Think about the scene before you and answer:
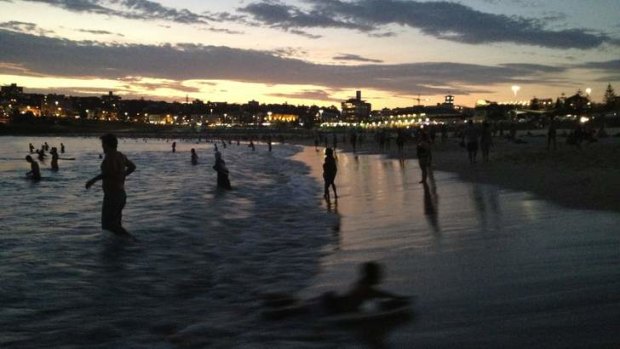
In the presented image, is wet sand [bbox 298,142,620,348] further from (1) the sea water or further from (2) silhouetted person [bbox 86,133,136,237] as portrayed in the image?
(2) silhouetted person [bbox 86,133,136,237]

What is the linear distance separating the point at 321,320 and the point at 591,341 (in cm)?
214

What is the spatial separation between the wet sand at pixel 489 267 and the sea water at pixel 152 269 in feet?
2.63

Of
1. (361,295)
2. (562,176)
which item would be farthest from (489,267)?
(562,176)

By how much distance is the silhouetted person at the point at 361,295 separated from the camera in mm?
5320

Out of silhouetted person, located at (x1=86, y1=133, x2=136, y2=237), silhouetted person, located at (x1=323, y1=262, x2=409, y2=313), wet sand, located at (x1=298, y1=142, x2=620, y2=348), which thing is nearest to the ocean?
wet sand, located at (x1=298, y1=142, x2=620, y2=348)

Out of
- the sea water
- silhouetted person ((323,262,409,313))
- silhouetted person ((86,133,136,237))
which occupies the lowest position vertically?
the sea water

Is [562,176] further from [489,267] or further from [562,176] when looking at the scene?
[489,267]

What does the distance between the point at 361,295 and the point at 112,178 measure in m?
5.08

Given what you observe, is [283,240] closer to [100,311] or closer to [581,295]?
[100,311]

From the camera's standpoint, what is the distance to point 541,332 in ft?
13.7

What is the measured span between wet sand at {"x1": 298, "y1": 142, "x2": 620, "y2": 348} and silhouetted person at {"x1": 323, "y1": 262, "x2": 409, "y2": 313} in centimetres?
25

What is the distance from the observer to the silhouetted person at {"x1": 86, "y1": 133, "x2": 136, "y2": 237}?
8734 millimetres

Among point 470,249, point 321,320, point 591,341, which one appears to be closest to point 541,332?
point 591,341

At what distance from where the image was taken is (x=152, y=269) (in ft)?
24.7
